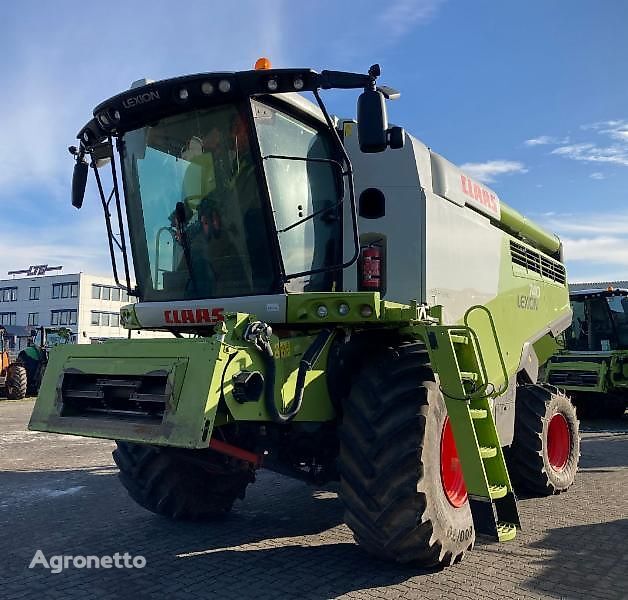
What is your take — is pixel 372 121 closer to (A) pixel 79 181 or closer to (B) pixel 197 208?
(B) pixel 197 208

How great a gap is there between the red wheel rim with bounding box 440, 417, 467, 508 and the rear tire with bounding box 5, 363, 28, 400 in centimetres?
1633

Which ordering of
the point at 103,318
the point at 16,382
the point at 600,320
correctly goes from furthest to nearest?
the point at 103,318, the point at 16,382, the point at 600,320

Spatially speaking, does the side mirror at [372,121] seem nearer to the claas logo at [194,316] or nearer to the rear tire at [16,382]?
the claas logo at [194,316]

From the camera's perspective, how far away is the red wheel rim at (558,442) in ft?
20.7

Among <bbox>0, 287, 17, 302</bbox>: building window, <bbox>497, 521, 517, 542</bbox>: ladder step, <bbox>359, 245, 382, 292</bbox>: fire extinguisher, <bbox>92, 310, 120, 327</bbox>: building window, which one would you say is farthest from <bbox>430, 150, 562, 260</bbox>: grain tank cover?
<bbox>0, 287, 17, 302</bbox>: building window

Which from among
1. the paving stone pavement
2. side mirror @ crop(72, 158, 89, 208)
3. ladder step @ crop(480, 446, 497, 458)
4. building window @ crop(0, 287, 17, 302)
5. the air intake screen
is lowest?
the paving stone pavement

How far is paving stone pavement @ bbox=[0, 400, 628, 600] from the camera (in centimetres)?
354

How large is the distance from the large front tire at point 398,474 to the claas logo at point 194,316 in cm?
104

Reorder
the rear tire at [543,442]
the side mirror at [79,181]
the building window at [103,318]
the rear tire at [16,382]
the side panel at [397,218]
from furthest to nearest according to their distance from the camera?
the building window at [103,318] < the rear tire at [16,382] < the rear tire at [543,442] < the side mirror at [79,181] < the side panel at [397,218]

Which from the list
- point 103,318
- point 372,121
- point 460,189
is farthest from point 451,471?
point 103,318

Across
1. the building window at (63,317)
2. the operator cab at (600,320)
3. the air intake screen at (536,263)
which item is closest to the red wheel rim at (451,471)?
the air intake screen at (536,263)

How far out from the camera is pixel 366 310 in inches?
150

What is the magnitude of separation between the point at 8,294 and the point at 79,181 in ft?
196

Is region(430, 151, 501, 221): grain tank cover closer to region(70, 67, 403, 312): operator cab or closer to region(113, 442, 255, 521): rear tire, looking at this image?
region(70, 67, 403, 312): operator cab
